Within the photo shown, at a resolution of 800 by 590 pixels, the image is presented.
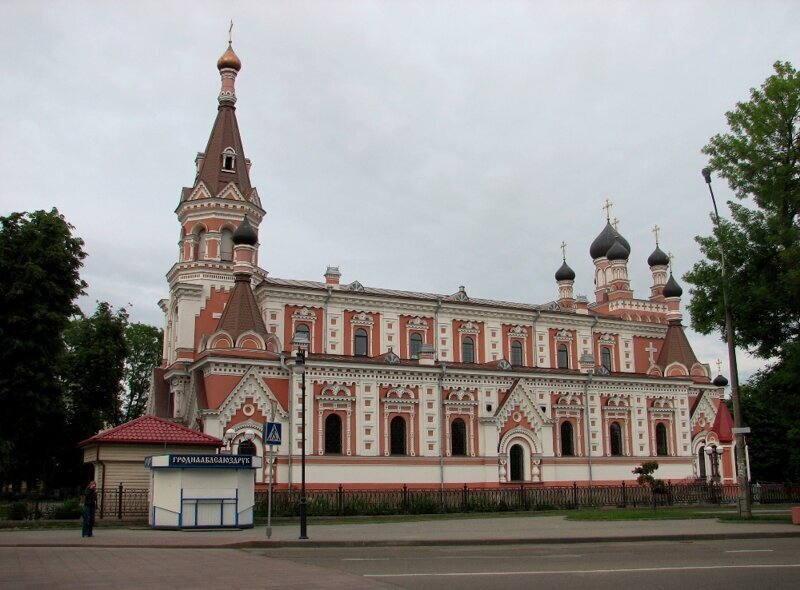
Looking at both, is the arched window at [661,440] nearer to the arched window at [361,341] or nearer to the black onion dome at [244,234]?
the arched window at [361,341]

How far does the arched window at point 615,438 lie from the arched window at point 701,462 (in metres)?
6.62

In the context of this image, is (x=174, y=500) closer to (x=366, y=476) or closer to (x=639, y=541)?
(x=639, y=541)

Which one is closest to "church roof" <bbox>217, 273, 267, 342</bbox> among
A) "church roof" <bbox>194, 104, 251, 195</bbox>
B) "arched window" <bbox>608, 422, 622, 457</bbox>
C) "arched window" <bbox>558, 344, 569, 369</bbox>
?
"church roof" <bbox>194, 104, 251, 195</bbox>

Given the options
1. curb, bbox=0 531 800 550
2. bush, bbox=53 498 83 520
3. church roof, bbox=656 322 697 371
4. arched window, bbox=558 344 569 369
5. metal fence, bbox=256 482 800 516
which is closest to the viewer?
curb, bbox=0 531 800 550

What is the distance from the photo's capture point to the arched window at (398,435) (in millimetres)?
43062

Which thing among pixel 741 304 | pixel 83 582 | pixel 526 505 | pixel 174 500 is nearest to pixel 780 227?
pixel 741 304

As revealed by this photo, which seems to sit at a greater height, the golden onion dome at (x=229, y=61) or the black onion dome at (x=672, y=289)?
the golden onion dome at (x=229, y=61)

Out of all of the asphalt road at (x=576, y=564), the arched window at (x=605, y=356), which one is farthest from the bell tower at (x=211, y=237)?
the asphalt road at (x=576, y=564)

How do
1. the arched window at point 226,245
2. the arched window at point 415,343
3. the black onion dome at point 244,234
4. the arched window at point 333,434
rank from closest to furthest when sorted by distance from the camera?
the arched window at point 333,434, the black onion dome at point 244,234, the arched window at point 226,245, the arched window at point 415,343

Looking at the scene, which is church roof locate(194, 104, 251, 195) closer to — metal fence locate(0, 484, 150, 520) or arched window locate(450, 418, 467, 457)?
arched window locate(450, 418, 467, 457)

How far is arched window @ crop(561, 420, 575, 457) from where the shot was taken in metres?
47.8

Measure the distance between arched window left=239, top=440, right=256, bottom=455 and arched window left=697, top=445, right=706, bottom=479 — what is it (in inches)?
1189

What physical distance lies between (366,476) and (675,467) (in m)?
21.7

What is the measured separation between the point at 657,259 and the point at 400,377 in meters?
26.4
